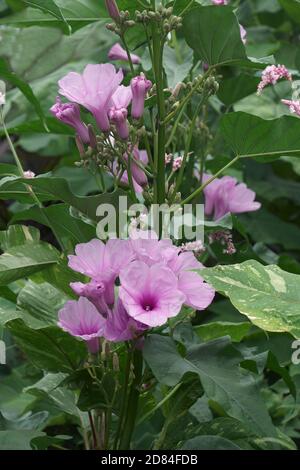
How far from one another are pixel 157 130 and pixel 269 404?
1.70 feet

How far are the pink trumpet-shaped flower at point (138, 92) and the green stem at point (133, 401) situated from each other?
0.87 ft

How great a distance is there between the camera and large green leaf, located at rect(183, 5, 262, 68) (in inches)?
39.9

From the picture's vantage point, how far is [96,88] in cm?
100

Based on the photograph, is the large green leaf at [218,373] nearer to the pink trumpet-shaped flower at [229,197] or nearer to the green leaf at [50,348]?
the green leaf at [50,348]

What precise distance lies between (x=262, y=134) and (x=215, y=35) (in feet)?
0.41

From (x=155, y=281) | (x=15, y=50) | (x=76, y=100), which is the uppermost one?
(x=76, y=100)

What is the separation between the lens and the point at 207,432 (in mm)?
1078

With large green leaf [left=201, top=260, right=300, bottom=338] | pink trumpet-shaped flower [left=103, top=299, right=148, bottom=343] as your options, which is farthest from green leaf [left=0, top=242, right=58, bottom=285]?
large green leaf [left=201, top=260, right=300, bottom=338]

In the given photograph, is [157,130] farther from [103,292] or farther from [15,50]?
[15,50]

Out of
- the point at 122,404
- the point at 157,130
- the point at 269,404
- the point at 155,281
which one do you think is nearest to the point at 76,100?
the point at 157,130

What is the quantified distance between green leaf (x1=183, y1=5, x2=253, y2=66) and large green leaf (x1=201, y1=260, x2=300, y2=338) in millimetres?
259

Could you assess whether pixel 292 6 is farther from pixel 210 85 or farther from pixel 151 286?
pixel 151 286
